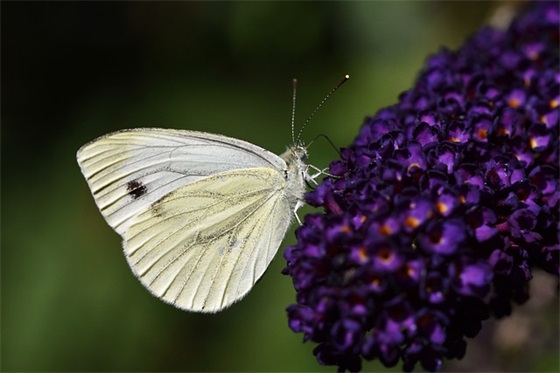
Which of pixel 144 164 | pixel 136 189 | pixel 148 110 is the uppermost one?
pixel 148 110

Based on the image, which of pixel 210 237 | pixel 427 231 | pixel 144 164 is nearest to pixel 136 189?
pixel 144 164

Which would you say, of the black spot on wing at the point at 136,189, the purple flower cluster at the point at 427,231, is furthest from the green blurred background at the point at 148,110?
the purple flower cluster at the point at 427,231

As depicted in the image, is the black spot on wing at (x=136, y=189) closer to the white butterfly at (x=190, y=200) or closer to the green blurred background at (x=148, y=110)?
the white butterfly at (x=190, y=200)

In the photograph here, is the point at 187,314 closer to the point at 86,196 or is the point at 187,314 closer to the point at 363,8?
the point at 86,196

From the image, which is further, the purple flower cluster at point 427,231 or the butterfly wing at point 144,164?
the butterfly wing at point 144,164

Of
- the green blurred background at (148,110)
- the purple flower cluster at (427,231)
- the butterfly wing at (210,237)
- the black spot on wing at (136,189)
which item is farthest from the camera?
the green blurred background at (148,110)

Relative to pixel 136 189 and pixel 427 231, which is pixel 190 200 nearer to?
pixel 136 189

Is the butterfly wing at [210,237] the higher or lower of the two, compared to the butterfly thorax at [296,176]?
lower

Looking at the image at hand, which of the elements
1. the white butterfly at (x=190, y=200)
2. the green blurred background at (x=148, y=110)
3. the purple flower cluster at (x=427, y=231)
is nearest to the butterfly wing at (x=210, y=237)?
the white butterfly at (x=190, y=200)

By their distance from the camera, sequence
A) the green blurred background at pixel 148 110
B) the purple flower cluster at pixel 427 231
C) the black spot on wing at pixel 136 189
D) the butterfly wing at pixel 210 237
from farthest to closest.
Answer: the green blurred background at pixel 148 110 → the black spot on wing at pixel 136 189 → the butterfly wing at pixel 210 237 → the purple flower cluster at pixel 427 231
